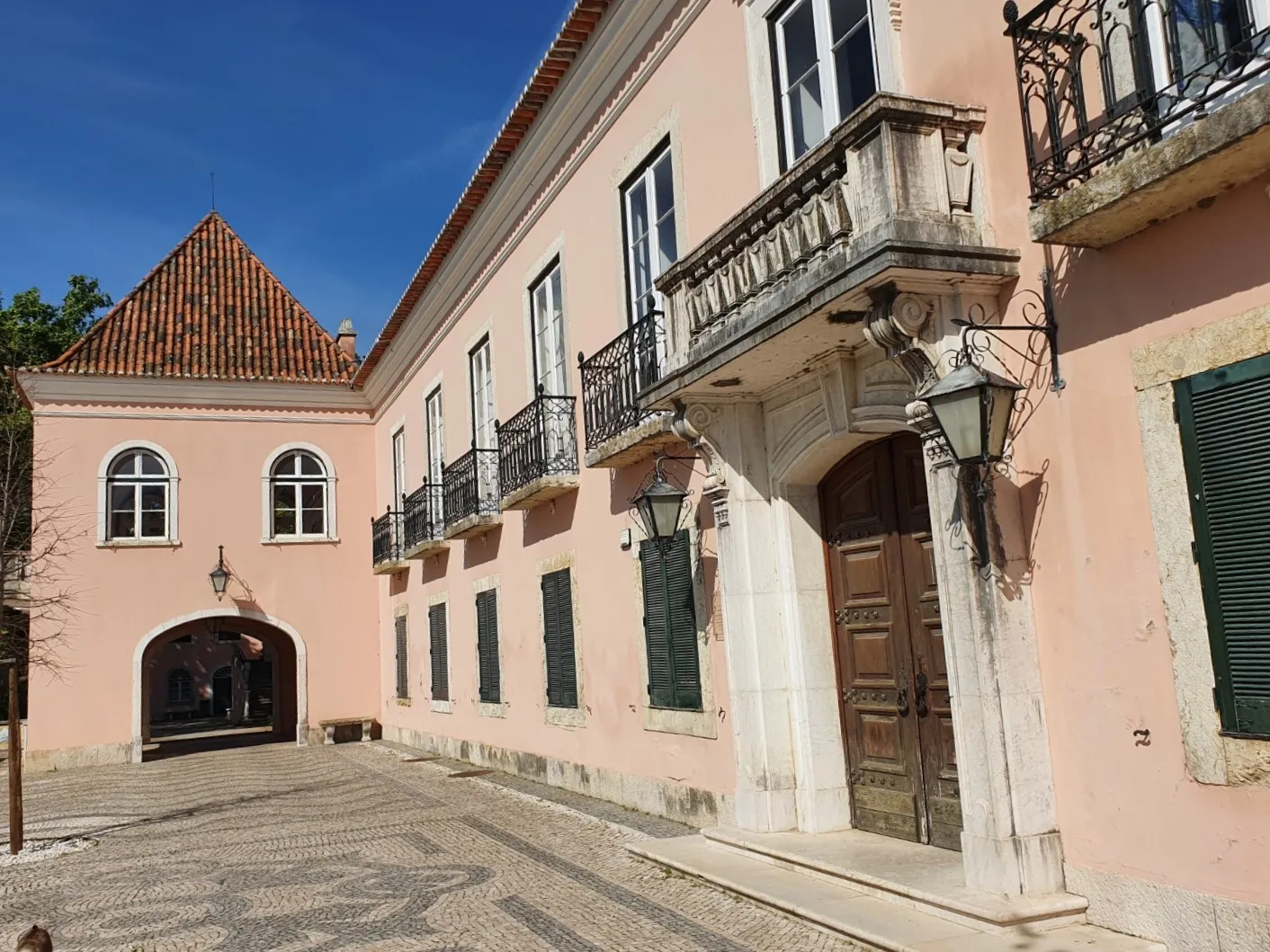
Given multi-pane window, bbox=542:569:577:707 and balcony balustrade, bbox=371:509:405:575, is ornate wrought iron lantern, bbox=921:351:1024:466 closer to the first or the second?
multi-pane window, bbox=542:569:577:707

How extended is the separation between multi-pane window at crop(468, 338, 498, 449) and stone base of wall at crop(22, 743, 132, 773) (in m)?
9.12

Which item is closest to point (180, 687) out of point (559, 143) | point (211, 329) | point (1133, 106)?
point (211, 329)

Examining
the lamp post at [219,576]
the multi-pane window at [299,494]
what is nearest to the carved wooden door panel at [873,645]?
the lamp post at [219,576]

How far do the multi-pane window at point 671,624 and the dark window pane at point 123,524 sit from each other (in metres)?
12.8

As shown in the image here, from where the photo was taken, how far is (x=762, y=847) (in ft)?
22.3

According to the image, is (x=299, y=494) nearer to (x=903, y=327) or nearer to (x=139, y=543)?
(x=139, y=543)

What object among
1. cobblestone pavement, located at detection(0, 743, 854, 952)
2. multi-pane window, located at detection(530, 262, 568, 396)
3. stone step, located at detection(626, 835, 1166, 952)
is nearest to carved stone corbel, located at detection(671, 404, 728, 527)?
stone step, located at detection(626, 835, 1166, 952)

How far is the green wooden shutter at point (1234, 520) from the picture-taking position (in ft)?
13.6

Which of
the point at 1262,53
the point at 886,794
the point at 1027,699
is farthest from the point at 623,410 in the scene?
the point at 1262,53

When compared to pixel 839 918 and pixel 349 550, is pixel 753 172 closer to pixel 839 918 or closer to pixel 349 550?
pixel 839 918

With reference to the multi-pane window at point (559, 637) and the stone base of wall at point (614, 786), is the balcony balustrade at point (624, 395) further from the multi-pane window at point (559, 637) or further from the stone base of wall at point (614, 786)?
the stone base of wall at point (614, 786)

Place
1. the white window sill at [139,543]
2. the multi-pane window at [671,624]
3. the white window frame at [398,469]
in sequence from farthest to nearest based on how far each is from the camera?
1. the white window frame at [398,469]
2. the white window sill at [139,543]
3. the multi-pane window at [671,624]

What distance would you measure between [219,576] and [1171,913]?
57.3 ft

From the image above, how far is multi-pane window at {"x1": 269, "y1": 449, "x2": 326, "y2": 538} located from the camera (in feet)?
66.8
